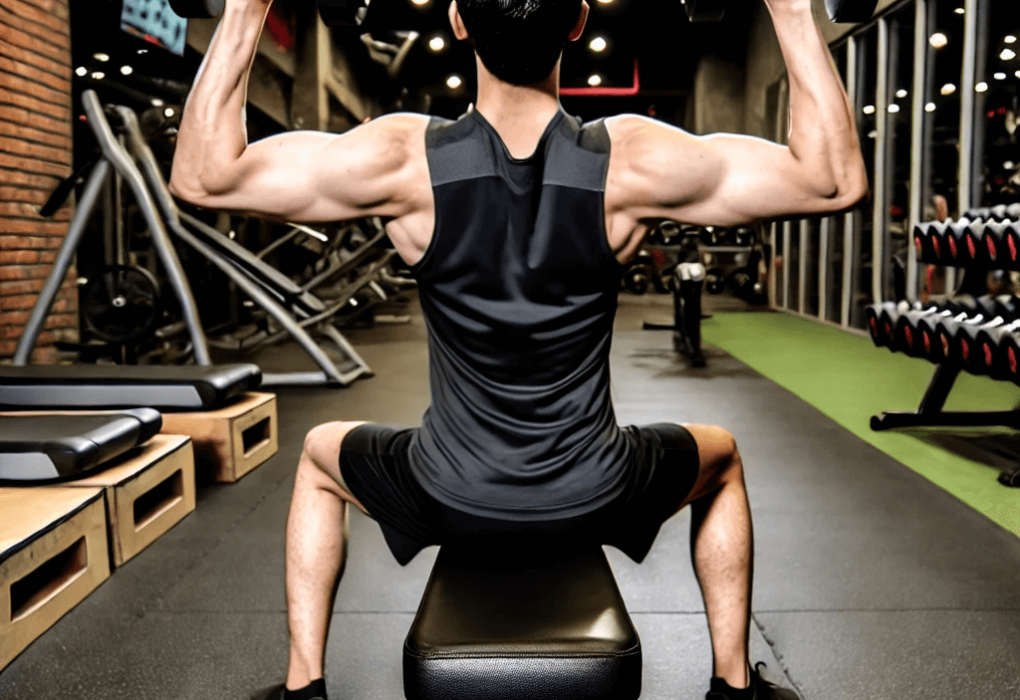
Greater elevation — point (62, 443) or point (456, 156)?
point (456, 156)

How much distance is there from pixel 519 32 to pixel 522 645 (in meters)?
0.66

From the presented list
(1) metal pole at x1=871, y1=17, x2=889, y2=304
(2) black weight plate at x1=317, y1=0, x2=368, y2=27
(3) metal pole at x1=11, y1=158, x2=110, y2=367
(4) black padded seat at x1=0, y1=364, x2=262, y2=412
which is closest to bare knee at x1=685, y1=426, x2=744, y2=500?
(2) black weight plate at x1=317, y1=0, x2=368, y2=27

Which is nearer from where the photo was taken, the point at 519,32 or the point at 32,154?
the point at 519,32

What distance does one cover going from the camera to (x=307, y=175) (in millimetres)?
1080

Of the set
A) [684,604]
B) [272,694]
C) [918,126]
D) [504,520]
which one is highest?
[918,126]

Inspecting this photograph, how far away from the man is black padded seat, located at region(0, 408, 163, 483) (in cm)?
127

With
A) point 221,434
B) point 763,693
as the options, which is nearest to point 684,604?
point 763,693

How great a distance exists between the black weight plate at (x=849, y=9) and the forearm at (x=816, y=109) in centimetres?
3

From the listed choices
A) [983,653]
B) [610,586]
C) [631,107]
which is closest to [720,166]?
Result: [610,586]

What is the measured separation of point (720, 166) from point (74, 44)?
4.86m

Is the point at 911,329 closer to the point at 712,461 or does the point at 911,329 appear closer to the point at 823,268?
the point at 712,461

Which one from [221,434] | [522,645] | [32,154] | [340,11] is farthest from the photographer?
[32,154]

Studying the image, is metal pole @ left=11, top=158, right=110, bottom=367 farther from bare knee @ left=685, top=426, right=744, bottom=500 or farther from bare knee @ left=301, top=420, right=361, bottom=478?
bare knee @ left=685, top=426, right=744, bottom=500

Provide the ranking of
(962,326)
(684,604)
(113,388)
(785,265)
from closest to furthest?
(684,604) → (113,388) → (962,326) → (785,265)
